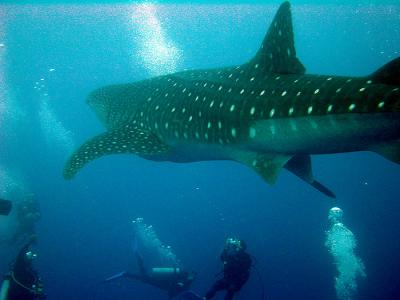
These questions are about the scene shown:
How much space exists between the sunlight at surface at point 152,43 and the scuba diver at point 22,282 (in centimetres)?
5636

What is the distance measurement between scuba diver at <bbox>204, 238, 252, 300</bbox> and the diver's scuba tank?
10.1ft

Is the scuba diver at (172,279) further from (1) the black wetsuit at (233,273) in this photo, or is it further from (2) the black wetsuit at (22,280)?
(2) the black wetsuit at (22,280)

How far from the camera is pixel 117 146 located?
596 centimetres

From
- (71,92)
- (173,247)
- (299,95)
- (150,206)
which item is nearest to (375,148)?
(299,95)

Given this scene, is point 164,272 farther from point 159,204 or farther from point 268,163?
point 159,204

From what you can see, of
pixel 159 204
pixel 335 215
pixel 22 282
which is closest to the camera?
pixel 22 282

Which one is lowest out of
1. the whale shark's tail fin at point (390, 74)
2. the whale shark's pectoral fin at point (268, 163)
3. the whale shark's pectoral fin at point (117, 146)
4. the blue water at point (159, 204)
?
the blue water at point (159, 204)

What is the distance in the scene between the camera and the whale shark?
305 centimetres

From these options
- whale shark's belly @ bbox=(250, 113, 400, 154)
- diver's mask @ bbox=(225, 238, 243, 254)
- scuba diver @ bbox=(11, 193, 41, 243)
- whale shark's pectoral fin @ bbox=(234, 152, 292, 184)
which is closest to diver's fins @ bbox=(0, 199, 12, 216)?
whale shark's pectoral fin @ bbox=(234, 152, 292, 184)

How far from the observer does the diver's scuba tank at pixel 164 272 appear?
12.9 meters

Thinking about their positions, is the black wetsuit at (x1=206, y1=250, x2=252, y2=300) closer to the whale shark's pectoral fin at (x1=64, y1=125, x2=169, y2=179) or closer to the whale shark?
the whale shark

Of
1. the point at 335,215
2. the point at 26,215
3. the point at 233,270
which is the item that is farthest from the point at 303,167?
the point at 335,215

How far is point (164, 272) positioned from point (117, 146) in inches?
332

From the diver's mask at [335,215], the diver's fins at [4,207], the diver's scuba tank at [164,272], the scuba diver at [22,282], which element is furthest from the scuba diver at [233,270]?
the diver's mask at [335,215]
